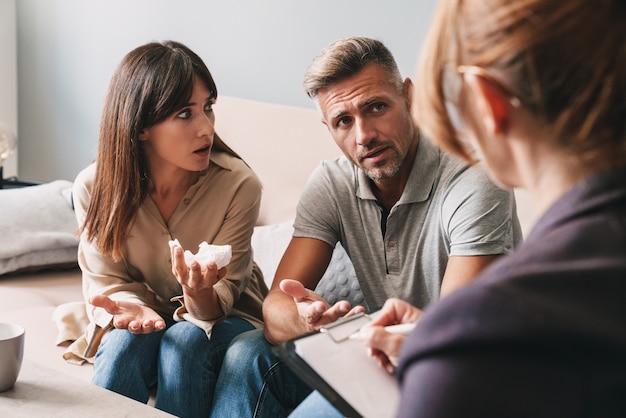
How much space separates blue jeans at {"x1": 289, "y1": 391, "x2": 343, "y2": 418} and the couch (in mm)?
1038

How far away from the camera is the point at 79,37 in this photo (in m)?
3.17

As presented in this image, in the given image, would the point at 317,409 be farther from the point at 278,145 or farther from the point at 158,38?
the point at 158,38

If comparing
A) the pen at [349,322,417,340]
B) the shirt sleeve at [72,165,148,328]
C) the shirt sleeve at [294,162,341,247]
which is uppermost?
the pen at [349,322,417,340]

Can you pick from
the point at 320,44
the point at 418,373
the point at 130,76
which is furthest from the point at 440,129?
the point at 320,44

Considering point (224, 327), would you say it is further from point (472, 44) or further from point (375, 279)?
point (472, 44)

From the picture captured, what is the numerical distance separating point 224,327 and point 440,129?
3.59 ft

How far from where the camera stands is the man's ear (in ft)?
2.22

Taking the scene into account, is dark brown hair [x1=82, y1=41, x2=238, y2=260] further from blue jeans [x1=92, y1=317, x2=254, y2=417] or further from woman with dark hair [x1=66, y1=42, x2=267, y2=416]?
blue jeans [x1=92, y1=317, x2=254, y2=417]

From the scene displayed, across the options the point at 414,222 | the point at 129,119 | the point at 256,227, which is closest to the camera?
the point at 414,222

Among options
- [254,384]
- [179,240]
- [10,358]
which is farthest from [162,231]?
[10,358]

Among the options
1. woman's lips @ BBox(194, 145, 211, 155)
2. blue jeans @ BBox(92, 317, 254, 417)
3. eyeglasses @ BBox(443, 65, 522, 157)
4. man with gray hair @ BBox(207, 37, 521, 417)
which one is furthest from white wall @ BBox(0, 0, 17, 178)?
eyeglasses @ BBox(443, 65, 522, 157)

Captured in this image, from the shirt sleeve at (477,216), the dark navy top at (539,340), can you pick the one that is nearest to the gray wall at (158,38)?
the shirt sleeve at (477,216)

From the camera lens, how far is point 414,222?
5.56 feet

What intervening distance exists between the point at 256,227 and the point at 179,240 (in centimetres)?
39
